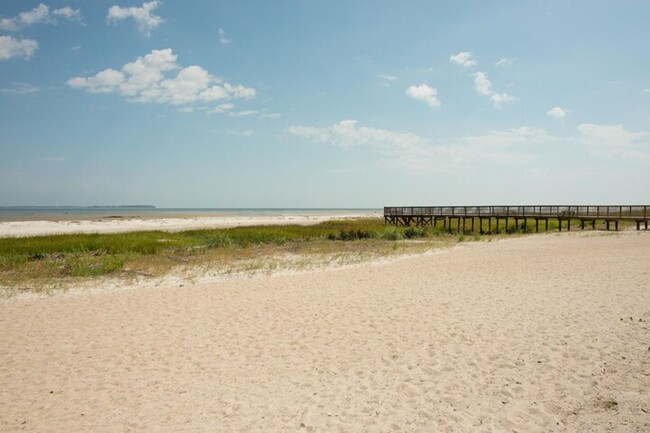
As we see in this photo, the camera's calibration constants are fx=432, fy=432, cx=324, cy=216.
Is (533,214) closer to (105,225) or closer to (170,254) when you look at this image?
(170,254)

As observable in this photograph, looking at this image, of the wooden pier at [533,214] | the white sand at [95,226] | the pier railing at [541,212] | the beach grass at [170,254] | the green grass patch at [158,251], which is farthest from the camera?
the white sand at [95,226]

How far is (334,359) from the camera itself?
7.41m

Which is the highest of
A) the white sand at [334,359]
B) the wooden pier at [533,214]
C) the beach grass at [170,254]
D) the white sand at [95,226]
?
the wooden pier at [533,214]

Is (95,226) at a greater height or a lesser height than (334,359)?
greater

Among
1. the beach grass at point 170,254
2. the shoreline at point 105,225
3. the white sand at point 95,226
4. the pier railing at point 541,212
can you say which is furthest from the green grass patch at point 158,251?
the pier railing at point 541,212

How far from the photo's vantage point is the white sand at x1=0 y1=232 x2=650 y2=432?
17.8 feet

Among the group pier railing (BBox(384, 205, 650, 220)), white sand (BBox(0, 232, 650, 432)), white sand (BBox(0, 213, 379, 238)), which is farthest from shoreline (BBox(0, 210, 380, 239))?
white sand (BBox(0, 232, 650, 432))

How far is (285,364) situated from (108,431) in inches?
111

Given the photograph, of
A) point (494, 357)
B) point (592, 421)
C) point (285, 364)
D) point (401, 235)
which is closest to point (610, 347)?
point (494, 357)

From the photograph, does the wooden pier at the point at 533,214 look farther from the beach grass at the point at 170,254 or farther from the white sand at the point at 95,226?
the white sand at the point at 95,226

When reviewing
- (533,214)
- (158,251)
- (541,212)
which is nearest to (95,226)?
(158,251)

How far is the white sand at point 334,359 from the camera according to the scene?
5.43 m

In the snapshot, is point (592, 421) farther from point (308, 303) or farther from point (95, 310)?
point (95, 310)

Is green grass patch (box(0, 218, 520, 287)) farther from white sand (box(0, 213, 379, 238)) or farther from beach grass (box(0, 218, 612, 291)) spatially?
white sand (box(0, 213, 379, 238))
